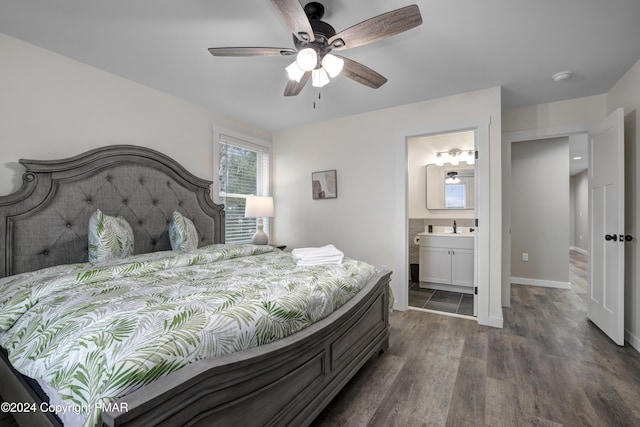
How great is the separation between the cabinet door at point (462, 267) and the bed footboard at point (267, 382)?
8.38 ft

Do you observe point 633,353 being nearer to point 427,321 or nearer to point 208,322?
point 427,321

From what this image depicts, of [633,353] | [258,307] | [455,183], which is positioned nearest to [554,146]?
[455,183]

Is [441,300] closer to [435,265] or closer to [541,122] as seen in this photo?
[435,265]

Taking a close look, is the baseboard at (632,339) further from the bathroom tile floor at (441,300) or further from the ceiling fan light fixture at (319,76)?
the ceiling fan light fixture at (319,76)

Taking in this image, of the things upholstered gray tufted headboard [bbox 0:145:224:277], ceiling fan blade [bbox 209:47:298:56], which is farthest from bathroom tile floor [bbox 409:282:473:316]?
ceiling fan blade [bbox 209:47:298:56]

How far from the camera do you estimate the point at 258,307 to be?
1.19 metres

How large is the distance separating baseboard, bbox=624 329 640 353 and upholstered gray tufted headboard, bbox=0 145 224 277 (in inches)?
158

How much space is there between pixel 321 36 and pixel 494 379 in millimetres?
2466

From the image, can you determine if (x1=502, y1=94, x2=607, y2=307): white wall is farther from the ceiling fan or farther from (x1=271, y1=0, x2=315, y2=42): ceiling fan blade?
(x1=271, y1=0, x2=315, y2=42): ceiling fan blade

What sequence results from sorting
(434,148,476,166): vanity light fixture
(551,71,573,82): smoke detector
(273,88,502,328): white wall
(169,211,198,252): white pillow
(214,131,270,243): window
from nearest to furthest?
(551,71,573,82): smoke detector
(169,211,198,252): white pillow
(273,88,502,328): white wall
(214,131,270,243): window
(434,148,476,166): vanity light fixture

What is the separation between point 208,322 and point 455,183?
4.52 meters

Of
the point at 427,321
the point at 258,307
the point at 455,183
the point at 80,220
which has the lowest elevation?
the point at 427,321

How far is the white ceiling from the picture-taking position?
173cm

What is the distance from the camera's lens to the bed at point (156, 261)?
0.84 m
